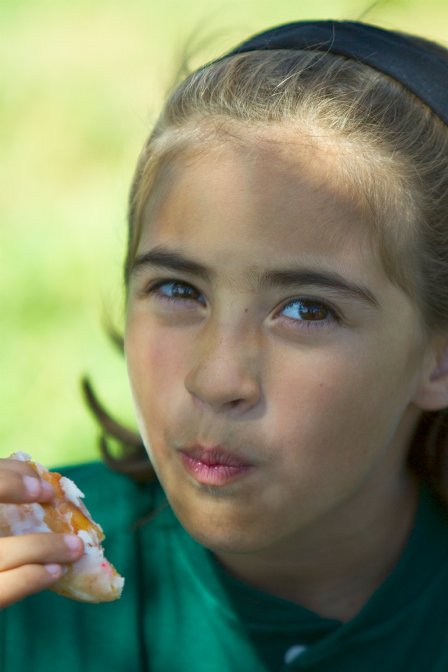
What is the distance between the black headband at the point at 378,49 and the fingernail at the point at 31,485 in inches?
42.2

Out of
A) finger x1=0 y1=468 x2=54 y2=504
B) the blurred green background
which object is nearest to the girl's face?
finger x1=0 y1=468 x2=54 y2=504

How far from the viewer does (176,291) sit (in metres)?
2.45

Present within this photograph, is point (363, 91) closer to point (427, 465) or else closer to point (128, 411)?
point (427, 465)

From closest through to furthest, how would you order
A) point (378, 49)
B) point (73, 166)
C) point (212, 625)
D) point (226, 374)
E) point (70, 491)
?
1. point (226, 374)
2. point (70, 491)
3. point (378, 49)
4. point (212, 625)
5. point (73, 166)

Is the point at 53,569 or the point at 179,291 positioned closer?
the point at 53,569

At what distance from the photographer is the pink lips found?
7.39ft

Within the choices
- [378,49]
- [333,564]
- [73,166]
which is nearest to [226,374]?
[333,564]

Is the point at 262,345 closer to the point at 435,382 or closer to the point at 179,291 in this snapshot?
the point at 179,291

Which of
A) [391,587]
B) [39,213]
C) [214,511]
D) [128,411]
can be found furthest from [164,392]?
[39,213]

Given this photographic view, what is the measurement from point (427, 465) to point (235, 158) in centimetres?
93

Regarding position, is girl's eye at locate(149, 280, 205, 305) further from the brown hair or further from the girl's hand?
the girl's hand

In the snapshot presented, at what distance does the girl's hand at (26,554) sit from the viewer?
2213 millimetres

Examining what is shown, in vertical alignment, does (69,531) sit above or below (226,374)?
below

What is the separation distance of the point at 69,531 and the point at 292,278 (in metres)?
0.68
